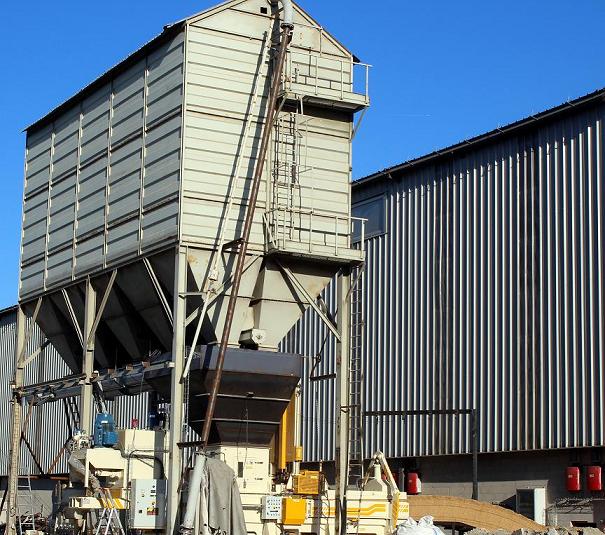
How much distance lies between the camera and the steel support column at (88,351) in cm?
3059

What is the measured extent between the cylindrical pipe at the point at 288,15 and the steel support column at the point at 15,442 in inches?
535

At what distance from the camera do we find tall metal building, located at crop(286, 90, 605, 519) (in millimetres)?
34906

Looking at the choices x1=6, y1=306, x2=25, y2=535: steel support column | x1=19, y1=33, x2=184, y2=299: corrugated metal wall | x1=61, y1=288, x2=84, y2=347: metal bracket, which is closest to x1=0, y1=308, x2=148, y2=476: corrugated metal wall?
x1=6, y1=306, x2=25, y2=535: steel support column

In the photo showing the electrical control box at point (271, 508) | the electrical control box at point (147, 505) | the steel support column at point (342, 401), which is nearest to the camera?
the electrical control box at point (147, 505)

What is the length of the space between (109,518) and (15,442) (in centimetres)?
909

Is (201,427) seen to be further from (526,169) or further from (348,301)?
(526,169)

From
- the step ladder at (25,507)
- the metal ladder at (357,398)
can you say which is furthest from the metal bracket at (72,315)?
the metal ladder at (357,398)

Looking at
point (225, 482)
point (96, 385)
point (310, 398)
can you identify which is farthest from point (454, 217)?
point (225, 482)

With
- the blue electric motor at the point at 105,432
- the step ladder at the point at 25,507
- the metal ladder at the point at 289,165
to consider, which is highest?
the metal ladder at the point at 289,165

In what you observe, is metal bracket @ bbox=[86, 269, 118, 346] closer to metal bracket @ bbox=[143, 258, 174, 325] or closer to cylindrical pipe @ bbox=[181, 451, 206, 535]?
metal bracket @ bbox=[143, 258, 174, 325]

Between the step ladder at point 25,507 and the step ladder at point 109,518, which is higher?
the step ladder at point 109,518

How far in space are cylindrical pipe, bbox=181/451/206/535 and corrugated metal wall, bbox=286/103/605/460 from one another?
585 inches

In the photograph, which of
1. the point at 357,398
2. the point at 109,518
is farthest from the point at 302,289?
the point at 109,518

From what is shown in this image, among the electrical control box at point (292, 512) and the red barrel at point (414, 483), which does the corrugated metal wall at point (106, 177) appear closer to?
the electrical control box at point (292, 512)
